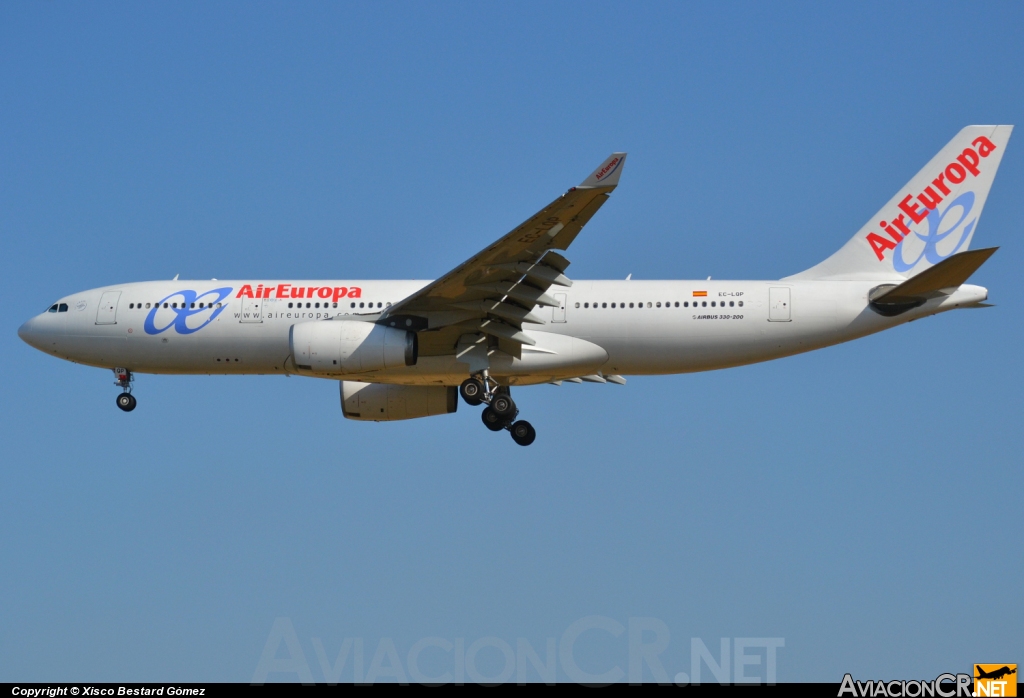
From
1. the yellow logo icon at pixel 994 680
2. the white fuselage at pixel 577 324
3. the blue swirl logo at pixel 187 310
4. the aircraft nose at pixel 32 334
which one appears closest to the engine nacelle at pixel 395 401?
the white fuselage at pixel 577 324


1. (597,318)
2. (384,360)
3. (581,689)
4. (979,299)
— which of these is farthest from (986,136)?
(581,689)

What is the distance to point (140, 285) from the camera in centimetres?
3347

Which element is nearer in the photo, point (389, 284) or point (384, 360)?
point (384, 360)

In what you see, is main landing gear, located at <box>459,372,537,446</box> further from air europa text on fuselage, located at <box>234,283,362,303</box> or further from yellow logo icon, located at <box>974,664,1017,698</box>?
yellow logo icon, located at <box>974,664,1017,698</box>

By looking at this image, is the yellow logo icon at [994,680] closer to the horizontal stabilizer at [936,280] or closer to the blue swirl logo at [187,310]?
the horizontal stabilizer at [936,280]

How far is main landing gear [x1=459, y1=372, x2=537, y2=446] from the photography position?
30750 mm

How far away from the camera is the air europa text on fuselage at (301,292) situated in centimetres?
3194

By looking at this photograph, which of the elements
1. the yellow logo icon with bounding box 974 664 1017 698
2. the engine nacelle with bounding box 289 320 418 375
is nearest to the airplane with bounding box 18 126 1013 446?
the engine nacelle with bounding box 289 320 418 375

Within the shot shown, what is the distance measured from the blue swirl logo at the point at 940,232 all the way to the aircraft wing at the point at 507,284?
9221 millimetres

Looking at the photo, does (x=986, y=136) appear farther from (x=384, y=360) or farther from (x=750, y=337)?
(x=384, y=360)

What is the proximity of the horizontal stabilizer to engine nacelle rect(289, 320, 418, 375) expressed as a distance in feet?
36.3

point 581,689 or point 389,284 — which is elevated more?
point 389,284

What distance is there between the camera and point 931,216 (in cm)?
3212

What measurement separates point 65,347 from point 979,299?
2256 cm
